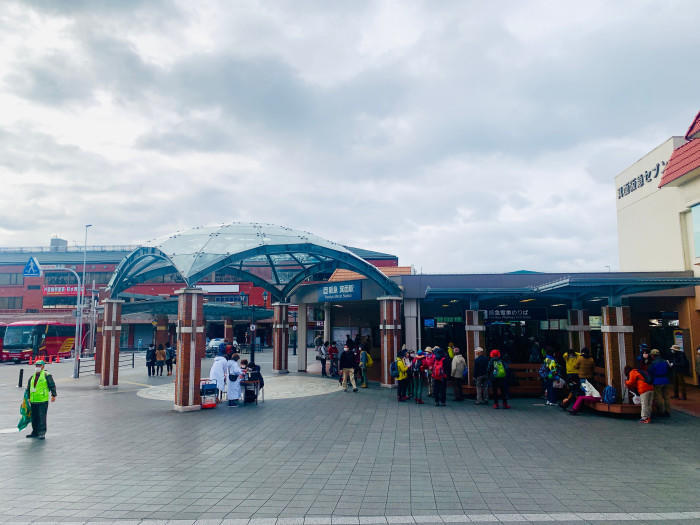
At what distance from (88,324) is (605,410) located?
37642mm

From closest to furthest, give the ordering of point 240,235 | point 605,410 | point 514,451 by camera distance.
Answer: point 514,451 → point 605,410 → point 240,235

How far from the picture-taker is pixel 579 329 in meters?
16.8

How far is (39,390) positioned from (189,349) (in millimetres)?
4166

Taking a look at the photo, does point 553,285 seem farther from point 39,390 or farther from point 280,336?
point 280,336

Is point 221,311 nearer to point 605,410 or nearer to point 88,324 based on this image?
point 88,324

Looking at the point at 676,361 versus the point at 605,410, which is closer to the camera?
the point at 605,410

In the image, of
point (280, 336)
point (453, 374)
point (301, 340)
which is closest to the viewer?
point (453, 374)

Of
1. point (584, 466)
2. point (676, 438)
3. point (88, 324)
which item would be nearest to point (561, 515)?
point (584, 466)

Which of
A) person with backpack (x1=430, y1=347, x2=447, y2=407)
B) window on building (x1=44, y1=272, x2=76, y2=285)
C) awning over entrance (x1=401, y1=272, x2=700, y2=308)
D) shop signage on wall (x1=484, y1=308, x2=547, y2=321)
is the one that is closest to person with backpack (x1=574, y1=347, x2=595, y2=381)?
awning over entrance (x1=401, y1=272, x2=700, y2=308)

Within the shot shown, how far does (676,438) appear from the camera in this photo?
9.88 m

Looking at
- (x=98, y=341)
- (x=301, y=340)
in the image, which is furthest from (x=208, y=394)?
(x=98, y=341)

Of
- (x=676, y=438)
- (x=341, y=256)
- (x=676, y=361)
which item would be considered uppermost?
(x=341, y=256)

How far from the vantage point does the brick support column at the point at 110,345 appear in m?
18.1

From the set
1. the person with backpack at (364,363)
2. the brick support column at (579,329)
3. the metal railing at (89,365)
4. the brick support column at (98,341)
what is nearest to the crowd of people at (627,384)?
the brick support column at (579,329)
